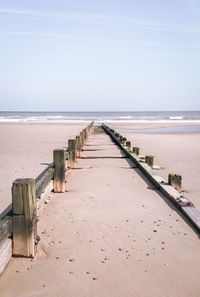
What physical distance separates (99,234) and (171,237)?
3.28 ft

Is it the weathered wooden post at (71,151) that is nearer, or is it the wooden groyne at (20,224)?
the wooden groyne at (20,224)

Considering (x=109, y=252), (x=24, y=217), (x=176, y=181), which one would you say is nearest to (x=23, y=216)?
(x=24, y=217)

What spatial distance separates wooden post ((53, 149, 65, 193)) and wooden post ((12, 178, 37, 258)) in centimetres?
225

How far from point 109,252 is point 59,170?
2451mm

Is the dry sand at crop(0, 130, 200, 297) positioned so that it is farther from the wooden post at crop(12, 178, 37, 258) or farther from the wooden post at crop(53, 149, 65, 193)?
the wooden post at crop(53, 149, 65, 193)

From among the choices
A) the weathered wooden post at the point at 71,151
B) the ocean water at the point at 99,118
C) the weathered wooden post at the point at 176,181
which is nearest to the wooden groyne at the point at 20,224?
the weathered wooden post at the point at 176,181

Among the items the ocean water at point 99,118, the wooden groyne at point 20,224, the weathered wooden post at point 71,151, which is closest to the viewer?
the wooden groyne at point 20,224

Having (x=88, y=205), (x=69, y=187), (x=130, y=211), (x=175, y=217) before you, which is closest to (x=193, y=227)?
(x=175, y=217)

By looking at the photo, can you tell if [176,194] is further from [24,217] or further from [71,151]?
[71,151]

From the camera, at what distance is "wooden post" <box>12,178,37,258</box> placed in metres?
3.02

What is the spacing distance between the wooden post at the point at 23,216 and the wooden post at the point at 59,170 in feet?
7.39

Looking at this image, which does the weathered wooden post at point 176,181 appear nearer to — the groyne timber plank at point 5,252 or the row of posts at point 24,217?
the row of posts at point 24,217

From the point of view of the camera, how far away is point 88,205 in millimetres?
5012

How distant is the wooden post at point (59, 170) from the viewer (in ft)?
17.7
